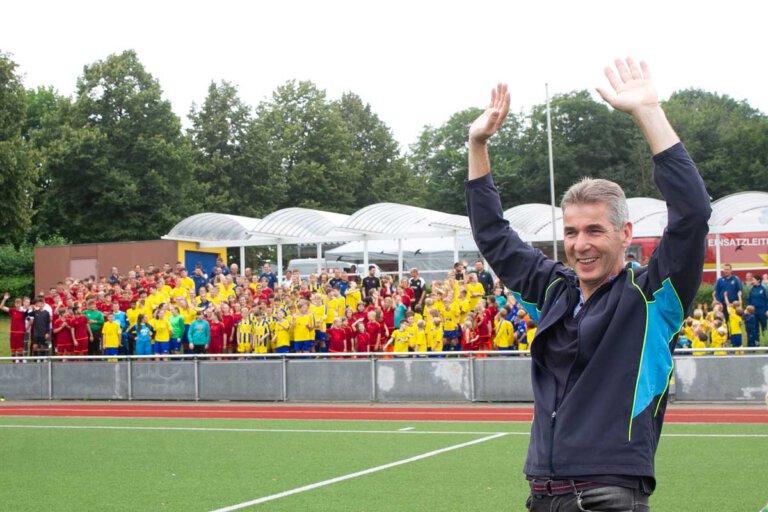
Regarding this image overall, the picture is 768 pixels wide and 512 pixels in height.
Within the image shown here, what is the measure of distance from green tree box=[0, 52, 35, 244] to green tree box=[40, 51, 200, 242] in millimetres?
8324

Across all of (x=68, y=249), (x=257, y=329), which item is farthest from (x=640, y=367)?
(x=68, y=249)

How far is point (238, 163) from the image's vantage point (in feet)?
204

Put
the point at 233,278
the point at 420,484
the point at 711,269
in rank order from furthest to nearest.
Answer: the point at 711,269
the point at 233,278
the point at 420,484

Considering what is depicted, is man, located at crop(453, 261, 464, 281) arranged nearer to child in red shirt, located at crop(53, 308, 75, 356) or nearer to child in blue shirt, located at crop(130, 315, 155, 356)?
child in blue shirt, located at crop(130, 315, 155, 356)

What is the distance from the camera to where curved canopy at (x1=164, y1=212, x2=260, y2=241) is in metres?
36.6

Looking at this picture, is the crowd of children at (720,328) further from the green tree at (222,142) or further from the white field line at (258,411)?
the green tree at (222,142)

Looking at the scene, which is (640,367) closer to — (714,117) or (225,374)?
(225,374)

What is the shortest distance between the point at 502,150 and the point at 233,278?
4300 cm

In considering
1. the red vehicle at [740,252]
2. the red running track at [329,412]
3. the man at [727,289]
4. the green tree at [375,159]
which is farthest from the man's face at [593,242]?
the green tree at [375,159]

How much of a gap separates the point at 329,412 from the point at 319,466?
693 cm

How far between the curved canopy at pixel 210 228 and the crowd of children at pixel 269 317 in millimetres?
7867

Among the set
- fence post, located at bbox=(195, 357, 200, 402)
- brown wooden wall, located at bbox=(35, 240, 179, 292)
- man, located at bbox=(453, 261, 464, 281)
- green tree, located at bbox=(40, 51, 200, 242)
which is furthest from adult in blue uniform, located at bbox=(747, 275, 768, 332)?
green tree, located at bbox=(40, 51, 200, 242)

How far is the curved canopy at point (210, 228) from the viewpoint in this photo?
3656cm

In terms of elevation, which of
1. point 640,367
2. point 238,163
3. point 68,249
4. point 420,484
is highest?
point 238,163
